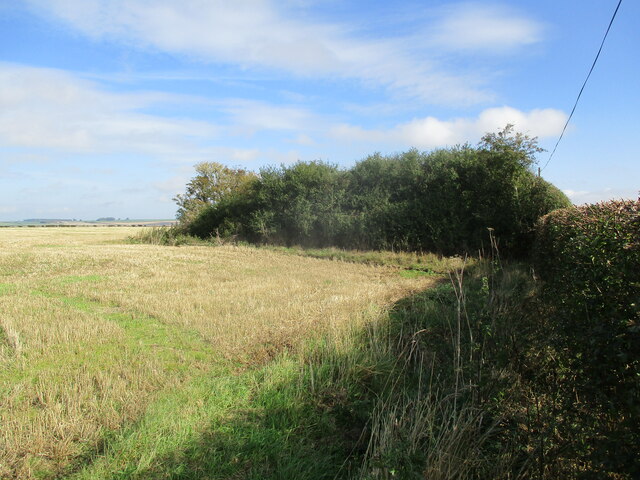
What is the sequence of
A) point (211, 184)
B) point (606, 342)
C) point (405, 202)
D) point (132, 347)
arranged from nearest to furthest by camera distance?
1. point (606, 342)
2. point (132, 347)
3. point (405, 202)
4. point (211, 184)

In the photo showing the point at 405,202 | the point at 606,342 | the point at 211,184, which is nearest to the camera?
the point at 606,342

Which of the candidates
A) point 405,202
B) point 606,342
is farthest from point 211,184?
point 606,342

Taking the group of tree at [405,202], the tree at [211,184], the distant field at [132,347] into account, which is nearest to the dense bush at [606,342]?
the distant field at [132,347]

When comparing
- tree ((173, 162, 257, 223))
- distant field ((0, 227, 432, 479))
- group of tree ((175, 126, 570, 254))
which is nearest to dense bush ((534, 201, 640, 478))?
distant field ((0, 227, 432, 479))

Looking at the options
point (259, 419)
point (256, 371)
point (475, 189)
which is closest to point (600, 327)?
point (259, 419)

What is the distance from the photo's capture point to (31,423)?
3295 millimetres

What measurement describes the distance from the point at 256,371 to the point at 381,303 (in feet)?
12.6

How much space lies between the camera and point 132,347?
5.20 metres

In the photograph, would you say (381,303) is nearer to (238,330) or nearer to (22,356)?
Answer: (238,330)

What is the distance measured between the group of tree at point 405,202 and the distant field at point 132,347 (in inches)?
249

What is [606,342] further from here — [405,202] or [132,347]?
[405,202]

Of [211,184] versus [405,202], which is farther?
[211,184]

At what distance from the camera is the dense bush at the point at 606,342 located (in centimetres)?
195

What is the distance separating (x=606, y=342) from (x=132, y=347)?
17.6 ft
